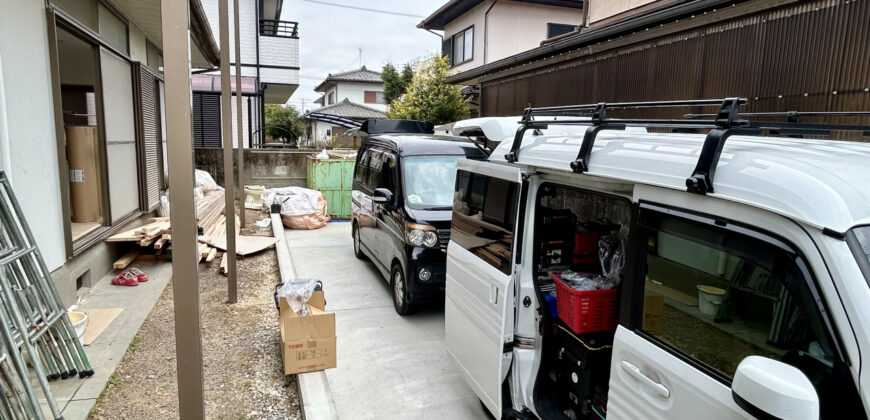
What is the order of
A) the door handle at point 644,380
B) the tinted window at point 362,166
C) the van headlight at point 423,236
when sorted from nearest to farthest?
the door handle at point 644,380
the van headlight at point 423,236
the tinted window at point 362,166

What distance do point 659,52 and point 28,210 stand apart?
6.73 meters

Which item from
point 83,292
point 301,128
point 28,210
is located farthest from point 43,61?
point 301,128

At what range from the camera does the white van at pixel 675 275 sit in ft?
4.53

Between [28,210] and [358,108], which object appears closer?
[28,210]

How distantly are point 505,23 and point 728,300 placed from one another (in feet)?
57.2

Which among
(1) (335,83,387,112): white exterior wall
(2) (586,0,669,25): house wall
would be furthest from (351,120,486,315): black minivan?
(1) (335,83,387,112): white exterior wall

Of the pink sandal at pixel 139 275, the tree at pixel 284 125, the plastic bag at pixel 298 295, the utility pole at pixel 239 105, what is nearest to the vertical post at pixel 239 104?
the utility pole at pixel 239 105

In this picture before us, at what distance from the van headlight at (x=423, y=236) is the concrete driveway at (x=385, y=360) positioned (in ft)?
2.99

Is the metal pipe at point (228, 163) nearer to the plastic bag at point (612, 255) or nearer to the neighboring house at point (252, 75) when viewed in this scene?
the plastic bag at point (612, 255)

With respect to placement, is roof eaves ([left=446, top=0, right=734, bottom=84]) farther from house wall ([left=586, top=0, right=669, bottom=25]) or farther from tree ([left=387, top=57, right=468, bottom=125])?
tree ([left=387, top=57, right=468, bottom=125])

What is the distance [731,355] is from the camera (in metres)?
1.71

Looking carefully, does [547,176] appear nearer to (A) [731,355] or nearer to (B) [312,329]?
(A) [731,355]

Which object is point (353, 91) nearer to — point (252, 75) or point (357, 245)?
point (252, 75)

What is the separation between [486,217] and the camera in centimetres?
343
